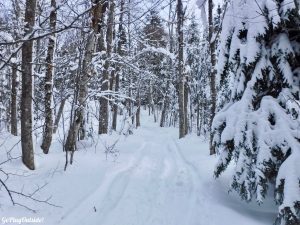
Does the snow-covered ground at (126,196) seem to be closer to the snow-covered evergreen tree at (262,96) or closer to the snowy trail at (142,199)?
the snowy trail at (142,199)

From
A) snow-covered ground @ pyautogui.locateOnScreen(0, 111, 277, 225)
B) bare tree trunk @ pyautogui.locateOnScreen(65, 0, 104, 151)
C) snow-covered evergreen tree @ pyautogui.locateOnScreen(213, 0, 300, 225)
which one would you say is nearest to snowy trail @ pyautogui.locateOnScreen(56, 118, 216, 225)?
snow-covered ground @ pyautogui.locateOnScreen(0, 111, 277, 225)

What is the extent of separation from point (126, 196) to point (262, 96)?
349 cm

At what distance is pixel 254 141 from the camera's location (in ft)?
22.7

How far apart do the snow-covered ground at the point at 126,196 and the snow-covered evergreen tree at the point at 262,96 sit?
Answer: 2.19ft

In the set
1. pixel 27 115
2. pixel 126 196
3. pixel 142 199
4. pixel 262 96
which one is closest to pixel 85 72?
pixel 27 115

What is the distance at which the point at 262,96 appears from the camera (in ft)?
23.9

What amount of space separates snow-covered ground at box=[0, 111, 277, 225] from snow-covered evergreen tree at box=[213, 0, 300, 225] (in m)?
0.67

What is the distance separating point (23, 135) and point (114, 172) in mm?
2536

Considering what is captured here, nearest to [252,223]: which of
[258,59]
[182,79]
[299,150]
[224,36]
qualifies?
[299,150]

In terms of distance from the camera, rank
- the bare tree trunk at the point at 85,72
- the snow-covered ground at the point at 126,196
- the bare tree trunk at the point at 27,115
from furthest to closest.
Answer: the bare tree trunk at the point at 85,72 < the bare tree trunk at the point at 27,115 < the snow-covered ground at the point at 126,196

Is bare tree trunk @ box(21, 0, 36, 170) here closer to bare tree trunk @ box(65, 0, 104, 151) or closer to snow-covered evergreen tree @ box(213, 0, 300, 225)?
bare tree trunk @ box(65, 0, 104, 151)

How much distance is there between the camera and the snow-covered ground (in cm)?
655

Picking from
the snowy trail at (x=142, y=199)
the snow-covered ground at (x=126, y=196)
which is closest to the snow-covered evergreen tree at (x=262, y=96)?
the snow-covered ground at (x=126, y=196)

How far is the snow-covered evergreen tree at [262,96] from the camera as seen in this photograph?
6.56 metres
